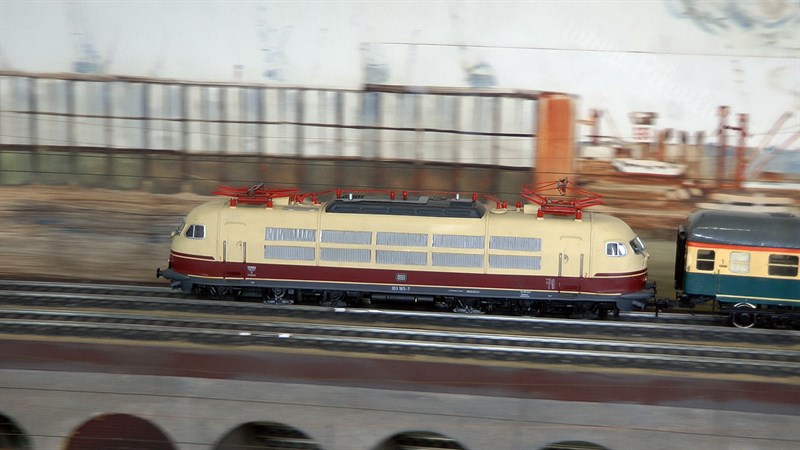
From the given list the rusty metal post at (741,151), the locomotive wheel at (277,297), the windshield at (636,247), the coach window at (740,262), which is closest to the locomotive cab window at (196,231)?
the locomotive wheel at (277,297)

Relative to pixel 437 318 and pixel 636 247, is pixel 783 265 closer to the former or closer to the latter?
pixel 636 247

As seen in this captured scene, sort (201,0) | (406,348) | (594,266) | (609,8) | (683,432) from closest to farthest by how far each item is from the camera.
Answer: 1. (683,432)
2. (406,348)
3. (594,266)
4. (609,8)
5. (201,0)

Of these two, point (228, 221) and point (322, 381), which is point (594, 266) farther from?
point (228, 221)

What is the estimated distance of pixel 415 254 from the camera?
48.2 ft

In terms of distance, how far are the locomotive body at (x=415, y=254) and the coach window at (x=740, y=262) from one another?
4.96ft

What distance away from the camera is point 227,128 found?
19.6m

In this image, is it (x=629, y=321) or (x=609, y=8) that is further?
(x=609, y=8)

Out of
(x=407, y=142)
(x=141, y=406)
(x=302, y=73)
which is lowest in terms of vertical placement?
(x=141, y=406)

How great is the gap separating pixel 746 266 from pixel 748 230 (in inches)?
24.9

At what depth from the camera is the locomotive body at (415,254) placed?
14.4m

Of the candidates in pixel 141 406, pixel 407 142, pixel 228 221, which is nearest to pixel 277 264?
pixel 228 221

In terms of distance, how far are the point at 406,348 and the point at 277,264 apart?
329cm

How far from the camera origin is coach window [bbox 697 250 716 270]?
14374mm

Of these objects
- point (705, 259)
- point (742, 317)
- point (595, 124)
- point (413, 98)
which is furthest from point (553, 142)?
point (742, 317)
